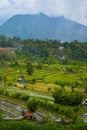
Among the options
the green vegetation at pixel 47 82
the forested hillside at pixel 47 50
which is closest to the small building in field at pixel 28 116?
the green vegetation at pixel 47 82

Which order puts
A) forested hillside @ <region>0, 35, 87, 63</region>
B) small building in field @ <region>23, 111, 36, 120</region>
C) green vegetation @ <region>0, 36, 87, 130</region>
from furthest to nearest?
forested hillside @ <region>0, 35, 87, 63</region>
green vegetation @ <region>0, 36, 87, 130</region>
small building in field @ <region>23, 111, 36, 120</region>

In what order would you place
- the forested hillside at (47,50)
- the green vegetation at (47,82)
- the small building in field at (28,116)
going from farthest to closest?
the forested hillside at (47,50) → the green vegetation at (47,82) → the small building in field at (28,116)

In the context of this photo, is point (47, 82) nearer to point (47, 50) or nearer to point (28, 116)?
point (28, 116)

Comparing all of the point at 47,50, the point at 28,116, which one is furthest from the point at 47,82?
the point at 47,50

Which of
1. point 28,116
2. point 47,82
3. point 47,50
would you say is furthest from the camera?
point 47,50

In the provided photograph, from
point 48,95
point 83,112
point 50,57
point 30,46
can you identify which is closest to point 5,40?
point 30,46

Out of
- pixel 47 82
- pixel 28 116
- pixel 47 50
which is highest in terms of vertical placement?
pixel 47 50

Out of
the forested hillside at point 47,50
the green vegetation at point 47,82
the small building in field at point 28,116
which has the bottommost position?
the small building in field at point 28,116

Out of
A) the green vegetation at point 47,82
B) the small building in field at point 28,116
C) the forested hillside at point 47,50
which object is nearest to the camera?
the small building in field at point 28,116

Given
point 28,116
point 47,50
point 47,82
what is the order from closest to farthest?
point 28,116, point 47,82, point 47,50

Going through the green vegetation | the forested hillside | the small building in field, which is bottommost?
the small building in field

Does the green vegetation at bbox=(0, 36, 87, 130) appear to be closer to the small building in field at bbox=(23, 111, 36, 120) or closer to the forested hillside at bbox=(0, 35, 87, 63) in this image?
the forested hillside at bbox=(0, 35, 87, 63)

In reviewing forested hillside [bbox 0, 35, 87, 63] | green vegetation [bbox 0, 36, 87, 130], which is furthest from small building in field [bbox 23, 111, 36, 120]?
forested hillside [bbox 0, 35, 87, 63]

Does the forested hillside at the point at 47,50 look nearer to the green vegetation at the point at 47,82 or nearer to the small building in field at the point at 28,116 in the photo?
the green vegetation at the point at 47,82
